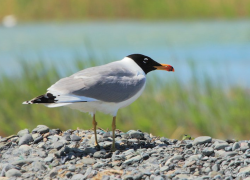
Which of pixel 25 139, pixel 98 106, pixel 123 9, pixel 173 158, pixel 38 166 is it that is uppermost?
pixel 123 9

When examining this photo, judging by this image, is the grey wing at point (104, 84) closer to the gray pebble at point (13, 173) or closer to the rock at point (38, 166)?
the rock at point (38, 166)

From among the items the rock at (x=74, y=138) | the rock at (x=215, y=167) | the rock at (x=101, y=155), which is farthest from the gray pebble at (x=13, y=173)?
the rock at (x=215, y=167)

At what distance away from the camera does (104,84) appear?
503 cm

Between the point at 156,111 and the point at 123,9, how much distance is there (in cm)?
2487

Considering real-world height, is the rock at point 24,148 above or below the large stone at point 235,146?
above

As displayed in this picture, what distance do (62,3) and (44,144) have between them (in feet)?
92.4

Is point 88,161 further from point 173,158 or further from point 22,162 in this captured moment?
point 173,158

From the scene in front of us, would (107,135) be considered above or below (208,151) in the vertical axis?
above

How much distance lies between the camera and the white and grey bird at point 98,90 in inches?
191

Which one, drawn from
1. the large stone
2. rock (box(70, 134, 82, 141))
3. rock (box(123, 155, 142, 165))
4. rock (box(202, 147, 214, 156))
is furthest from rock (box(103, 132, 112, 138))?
the large stone

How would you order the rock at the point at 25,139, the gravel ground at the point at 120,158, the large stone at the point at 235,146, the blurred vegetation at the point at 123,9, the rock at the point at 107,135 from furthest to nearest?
the blurred vegetation at the point at 123,9 → the rock at the point at 107,135 → the rock at the point at 25,139 → the large stone at the point at 235,146 → the gravel ground at the point at 120,158

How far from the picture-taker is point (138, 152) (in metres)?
5.16

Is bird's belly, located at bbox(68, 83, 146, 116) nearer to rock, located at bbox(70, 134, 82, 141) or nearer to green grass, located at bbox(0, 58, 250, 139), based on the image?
rock, located at bbox(70, 134, 82, 141)

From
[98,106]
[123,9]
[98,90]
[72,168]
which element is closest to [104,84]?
[98,90]
